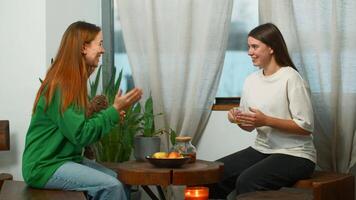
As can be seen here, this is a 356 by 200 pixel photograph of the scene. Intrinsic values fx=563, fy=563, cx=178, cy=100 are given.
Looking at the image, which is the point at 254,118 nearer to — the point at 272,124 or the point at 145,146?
the point at 272,124

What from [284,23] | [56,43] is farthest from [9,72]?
[284,23]

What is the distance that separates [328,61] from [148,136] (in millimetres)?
1296

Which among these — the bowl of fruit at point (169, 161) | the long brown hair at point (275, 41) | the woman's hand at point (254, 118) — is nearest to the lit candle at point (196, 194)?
the bowl of fruit at point (169, 161)

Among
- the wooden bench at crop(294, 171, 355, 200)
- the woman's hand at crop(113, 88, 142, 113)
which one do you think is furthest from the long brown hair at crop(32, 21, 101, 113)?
the wooden bench at crop(294, 171, 355, 200)

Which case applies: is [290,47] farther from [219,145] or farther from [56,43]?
[56,43]

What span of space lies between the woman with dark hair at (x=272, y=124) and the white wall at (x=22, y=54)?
1.43 m

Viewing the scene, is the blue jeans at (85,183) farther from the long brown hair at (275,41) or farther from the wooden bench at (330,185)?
the long brown hair at (275,41)

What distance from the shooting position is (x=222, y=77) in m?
4.14

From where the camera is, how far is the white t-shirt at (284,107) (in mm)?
3197

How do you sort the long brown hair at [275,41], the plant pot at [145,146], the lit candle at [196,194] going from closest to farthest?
the lit candle at [196,194], the long brown hair at [275,41], the plant pot at [145,146]

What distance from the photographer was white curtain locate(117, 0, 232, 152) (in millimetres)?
3953

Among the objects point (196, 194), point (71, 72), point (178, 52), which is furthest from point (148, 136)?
point (71, 72)

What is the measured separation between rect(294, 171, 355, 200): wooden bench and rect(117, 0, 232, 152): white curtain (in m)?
1.02

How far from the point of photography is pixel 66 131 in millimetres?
2738
